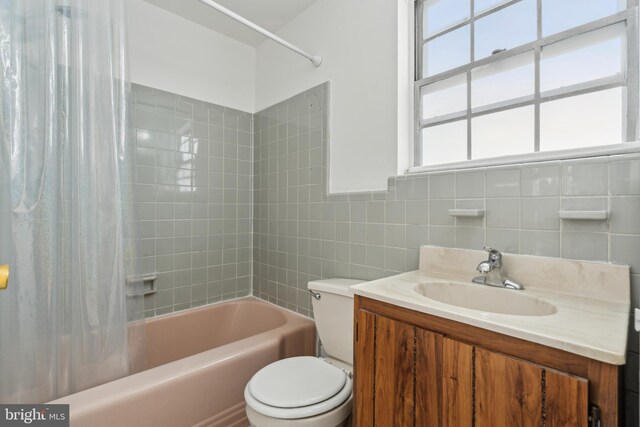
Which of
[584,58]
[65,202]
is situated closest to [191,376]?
[65,202]

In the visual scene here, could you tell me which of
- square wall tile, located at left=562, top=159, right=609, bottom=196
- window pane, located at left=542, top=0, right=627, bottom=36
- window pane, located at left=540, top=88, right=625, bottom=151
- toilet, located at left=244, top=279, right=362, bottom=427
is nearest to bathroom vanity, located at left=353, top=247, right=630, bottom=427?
toilet, located at left=244, top=279, right=362, bottom=427

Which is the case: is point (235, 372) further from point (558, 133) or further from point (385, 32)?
point (385, 32)

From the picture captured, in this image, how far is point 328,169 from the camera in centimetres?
184

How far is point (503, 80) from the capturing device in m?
1.30

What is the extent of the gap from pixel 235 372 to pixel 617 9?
7.02 feet

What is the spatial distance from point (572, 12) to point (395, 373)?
4.89ft

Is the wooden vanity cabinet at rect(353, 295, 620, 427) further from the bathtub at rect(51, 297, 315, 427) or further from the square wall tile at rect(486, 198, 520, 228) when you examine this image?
the bathtub at rect(51, 297, 315, 427)

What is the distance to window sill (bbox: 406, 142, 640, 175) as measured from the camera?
3.16 ft

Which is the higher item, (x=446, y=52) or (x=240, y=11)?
(x=240, y=11)

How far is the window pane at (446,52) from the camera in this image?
142 centimetres

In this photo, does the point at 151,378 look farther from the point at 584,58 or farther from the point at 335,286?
the point at 584,58

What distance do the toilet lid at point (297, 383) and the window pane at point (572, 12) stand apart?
1658mm

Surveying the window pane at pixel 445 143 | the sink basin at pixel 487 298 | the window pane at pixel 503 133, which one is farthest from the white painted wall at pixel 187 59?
the sink basin at pixel 487 298

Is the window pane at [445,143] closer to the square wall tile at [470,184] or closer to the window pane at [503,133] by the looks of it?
the window pane at [503,133]
